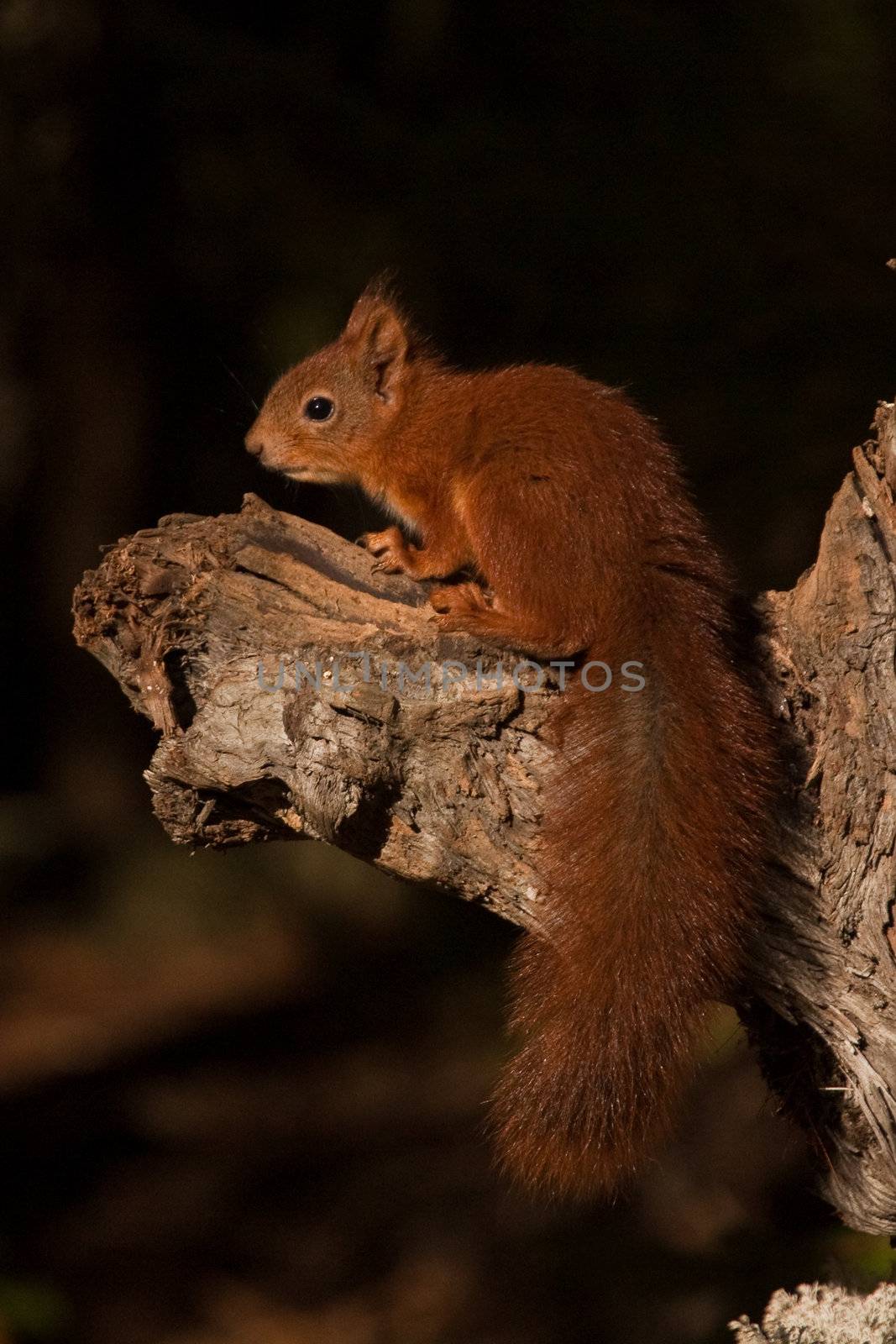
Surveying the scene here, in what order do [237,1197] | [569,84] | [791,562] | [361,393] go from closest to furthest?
[361,393] → [569,84] → [791,562] → [237,1197]

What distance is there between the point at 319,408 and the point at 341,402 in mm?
53

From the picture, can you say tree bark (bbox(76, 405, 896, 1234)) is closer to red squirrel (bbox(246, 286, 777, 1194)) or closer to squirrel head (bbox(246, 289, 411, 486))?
red squirrel (bbox(246, 286, 777, 1194))

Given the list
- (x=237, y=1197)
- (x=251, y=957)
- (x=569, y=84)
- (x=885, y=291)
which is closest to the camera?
(x=885, y=291)

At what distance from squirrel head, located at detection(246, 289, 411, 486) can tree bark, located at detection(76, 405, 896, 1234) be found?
0.47m

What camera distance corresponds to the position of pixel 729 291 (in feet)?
9.54

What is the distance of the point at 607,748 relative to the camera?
5.98ft

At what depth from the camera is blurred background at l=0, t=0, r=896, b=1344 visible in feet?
9.50

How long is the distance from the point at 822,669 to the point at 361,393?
1.08 m

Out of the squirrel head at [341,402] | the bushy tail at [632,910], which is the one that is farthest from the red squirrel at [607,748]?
the squirrel head at [341,402]

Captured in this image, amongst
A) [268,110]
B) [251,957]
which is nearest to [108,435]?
[268,110]

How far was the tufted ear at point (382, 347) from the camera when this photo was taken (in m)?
2.56

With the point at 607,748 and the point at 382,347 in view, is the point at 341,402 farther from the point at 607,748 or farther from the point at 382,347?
the point at 607,748

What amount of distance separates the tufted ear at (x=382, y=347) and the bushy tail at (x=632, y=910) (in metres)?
0.94

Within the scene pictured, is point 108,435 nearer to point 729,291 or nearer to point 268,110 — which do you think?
point 268,110
